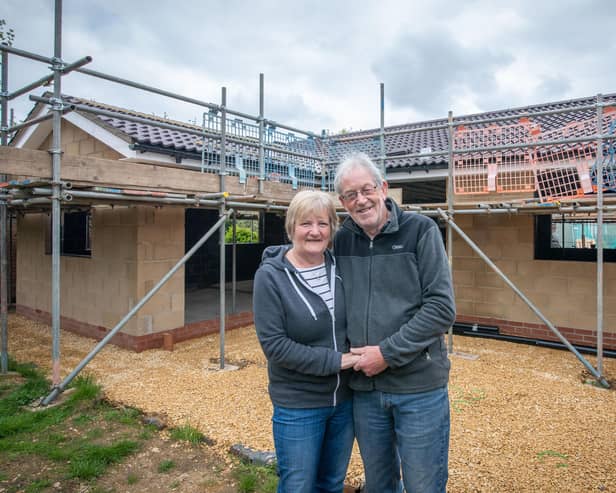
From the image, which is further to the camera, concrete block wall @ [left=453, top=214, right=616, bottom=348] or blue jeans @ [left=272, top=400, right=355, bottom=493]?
concrete block wall @ [left=453, top=214, right=616, bottom=348]

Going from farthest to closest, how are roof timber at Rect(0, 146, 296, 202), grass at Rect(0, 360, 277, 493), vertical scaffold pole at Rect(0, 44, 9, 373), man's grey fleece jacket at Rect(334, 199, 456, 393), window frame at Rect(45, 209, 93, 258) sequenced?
window frame at Rect(45, 209, 93, 258) < vertical scaffold pole at Rect(0, 44, 9, 373) < roof timber at Rect(0, 146, 296, 202) < grass at Rect(0, 360, 277, 493) < man's grey fleece jacket at Rect(334, 199, 456, 393)

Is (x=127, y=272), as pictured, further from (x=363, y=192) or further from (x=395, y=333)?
(x=395, y=333)

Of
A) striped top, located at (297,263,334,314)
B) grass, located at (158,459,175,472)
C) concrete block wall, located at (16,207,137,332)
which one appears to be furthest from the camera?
concrete block wall, located at (16,207,137,332)

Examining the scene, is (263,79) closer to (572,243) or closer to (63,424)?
(63,424)

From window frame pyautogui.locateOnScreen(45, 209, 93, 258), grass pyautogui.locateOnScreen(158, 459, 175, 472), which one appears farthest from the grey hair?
window frame pyautogui.locateOnScreen(45, 209, 93, 258)

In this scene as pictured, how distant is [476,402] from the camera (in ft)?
14.2

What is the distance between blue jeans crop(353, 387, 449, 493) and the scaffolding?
3.44 m

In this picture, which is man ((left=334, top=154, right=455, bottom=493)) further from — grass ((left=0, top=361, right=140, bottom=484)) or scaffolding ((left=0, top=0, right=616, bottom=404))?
scaffolding ((left=0, top=0, right=616, bottom=404))

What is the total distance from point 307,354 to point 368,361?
25 cm

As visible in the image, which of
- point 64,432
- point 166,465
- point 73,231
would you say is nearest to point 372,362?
point 166,465

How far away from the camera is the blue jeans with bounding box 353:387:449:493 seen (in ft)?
5.82

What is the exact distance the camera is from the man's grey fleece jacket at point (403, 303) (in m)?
1.77

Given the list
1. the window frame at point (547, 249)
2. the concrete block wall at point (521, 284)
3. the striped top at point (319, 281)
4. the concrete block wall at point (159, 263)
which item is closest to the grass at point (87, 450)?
the striped top at point (319, 281)

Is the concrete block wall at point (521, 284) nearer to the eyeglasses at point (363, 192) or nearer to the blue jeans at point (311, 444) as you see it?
the eyeglasses at point (363, 192)
